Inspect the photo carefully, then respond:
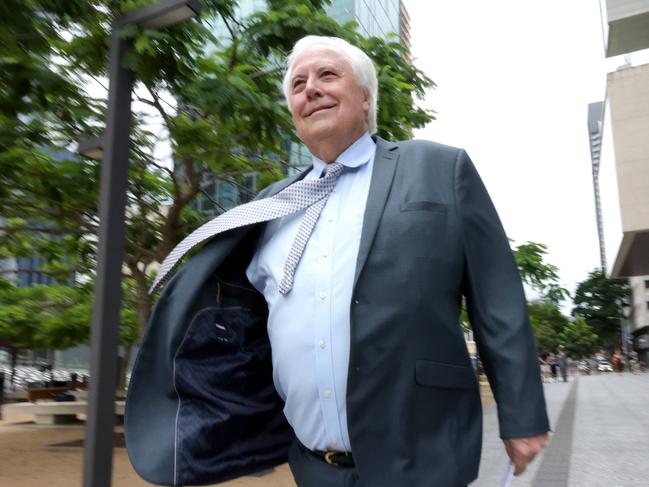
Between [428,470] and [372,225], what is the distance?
595 millimetres

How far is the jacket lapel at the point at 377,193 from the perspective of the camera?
178 cm

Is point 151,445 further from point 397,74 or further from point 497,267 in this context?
point 397,74

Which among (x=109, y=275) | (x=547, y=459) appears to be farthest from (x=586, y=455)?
(x=109, y=275)

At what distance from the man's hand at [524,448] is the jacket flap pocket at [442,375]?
0.54ft

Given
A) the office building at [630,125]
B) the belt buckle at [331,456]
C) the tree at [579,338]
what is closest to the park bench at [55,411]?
the belt buckle at [331,456]

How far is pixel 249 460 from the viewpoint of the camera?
6.45ft

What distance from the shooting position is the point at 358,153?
82.7 inches

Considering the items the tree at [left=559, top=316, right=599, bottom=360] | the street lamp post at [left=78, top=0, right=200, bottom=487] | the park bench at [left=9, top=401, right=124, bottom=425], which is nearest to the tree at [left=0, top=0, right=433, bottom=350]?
the street lamp post at [left=78, top=0, right=200, bottom=487]

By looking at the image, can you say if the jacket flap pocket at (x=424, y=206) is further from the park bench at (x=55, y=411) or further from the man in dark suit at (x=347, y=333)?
the park bench at (x=55, y=411)

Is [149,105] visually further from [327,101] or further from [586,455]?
[327,101]

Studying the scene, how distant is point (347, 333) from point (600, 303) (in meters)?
101

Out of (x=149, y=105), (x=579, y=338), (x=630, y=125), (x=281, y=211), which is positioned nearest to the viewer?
(x=281, y=211)

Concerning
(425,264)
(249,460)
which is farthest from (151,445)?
(425,264)

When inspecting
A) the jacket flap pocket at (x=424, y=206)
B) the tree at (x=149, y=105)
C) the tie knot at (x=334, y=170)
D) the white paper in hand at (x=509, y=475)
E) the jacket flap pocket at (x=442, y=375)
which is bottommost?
the white paper in hand at (x=509, y=475)
